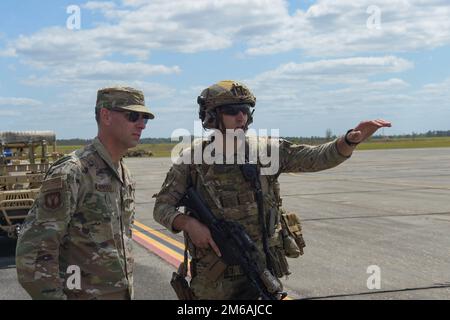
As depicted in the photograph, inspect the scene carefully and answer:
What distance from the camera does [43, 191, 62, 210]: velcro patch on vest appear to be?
2.60 meters

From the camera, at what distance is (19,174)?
410 inches

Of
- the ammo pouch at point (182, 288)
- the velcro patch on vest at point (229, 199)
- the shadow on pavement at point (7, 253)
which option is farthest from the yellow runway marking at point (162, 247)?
the velcro patch on vest at point (229, 199)

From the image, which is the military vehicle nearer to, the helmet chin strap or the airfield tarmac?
the airfield tarmac

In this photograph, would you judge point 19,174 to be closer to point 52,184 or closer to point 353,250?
point 353,250

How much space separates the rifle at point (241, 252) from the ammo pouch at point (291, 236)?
30 centimetres

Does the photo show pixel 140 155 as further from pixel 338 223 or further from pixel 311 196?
pixel 338 223

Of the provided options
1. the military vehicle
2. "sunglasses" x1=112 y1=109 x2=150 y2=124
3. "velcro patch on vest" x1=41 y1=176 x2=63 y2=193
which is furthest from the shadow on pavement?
"velcro patch on vest" x1=41 y1=176 x2=63 y2=193

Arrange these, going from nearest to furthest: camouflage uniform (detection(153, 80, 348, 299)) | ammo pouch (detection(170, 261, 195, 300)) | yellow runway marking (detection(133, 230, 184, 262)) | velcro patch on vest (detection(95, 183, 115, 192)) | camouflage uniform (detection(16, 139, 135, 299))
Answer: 1. camouflage uniform (detection(16, 139, 135, 299))
2. velcro patch on vest (detection(95, 183, 115, 192))
3. camouflage uniform (detection(153, 80, 348, 299))
4. ammo pouch (detection(170, 261, 195, 300))
5. yellow runway marking (detection(133, 230, 184, 262))

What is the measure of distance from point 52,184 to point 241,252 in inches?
47.7

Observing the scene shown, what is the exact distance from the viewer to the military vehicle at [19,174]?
9414 millimetres

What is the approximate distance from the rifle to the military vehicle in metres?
5.77

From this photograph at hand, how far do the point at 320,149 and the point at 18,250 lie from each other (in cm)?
192

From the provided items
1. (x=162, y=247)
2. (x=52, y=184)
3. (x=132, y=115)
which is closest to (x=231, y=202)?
(x=132, y=115)

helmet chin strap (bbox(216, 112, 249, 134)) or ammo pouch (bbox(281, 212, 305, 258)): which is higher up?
helmet chin strap (bbox(216, 112, 249, 134))
